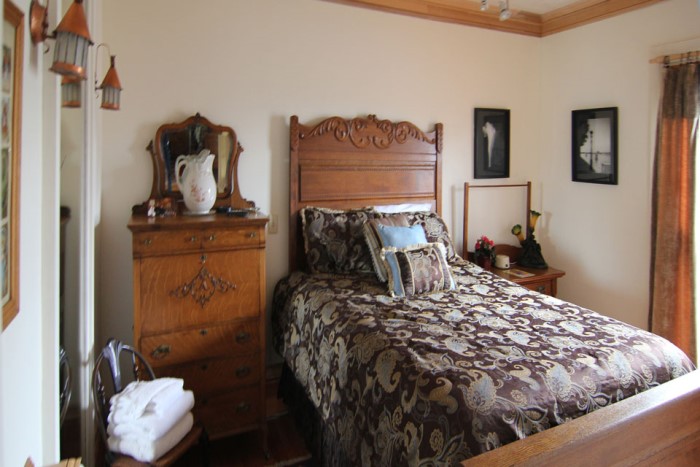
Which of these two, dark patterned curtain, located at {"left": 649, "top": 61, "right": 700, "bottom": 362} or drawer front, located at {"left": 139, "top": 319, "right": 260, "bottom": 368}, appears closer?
drawer front, located at {"left": 139, "top": 319, "right": 260, "bottom": 368}

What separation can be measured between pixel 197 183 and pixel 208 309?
0.66 m

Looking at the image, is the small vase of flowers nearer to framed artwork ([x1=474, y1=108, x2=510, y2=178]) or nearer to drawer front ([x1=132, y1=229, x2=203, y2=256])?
framed artwork ([x1=474, y1=108, x2=510, y2=178])

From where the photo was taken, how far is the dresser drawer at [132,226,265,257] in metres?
2.24

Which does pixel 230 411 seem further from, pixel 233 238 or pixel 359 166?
pixel 359 166

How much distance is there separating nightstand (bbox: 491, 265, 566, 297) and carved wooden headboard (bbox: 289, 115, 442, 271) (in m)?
0.68

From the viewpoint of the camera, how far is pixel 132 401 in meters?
1.85

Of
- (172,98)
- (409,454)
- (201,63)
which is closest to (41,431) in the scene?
(409,454)

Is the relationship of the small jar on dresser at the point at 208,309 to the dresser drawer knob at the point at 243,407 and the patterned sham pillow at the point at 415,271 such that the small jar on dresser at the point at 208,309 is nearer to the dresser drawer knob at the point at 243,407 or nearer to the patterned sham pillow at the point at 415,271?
the dresser drawer knob at the point at 243,407

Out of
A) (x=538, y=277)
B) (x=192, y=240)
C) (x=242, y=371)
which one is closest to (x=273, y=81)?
(x=192, y=240)

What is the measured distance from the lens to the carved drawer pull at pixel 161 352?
2309mm

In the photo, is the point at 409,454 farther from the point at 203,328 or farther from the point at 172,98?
the point at 172,98

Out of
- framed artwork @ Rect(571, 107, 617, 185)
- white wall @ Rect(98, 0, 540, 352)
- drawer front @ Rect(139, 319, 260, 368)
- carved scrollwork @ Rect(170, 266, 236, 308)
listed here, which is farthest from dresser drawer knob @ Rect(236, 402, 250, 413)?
framed artwork @ Rect(571, 107, 617, 185)

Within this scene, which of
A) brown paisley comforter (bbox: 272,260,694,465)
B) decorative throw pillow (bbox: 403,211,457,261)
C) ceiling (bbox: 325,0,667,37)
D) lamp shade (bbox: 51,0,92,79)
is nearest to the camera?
lamp shade (bbox: 51,0,92,79)

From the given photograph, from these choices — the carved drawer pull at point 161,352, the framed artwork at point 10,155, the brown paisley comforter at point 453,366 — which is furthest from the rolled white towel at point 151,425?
the framed artwork at point 10,155
